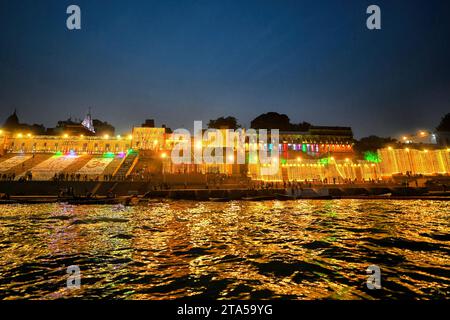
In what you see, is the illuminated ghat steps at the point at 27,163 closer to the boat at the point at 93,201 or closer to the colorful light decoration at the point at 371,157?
the boat at the point at 93,201

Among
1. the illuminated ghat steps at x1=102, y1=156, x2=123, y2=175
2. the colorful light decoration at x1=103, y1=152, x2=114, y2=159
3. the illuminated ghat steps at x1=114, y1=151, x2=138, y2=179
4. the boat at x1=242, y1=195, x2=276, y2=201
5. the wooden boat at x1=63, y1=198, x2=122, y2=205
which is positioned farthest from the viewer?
the colorful light decoration at x1=103, y1=152, x2=114, y2=159

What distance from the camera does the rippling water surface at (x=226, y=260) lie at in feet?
19.8

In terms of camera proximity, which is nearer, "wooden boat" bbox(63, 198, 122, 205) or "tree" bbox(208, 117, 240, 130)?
"wooden boat" bbox(63, 198, 122, 205)

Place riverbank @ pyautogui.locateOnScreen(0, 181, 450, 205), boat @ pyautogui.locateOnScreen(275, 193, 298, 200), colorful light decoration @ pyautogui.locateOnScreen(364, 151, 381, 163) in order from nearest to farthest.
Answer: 1. boat @ pyautogui.locateOnScreen(275, 193, 298, 200)
2. riverbank @ pyautogui.locateOnScreen(0, 181, 450, 205)
3. colorful light decoration @ pyautogui.locateOnScreen(364, 151, 381, 163)

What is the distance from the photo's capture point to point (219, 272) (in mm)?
7305

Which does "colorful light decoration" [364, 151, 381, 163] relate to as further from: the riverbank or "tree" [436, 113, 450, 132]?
"tree" [436, 113, 450, 132]

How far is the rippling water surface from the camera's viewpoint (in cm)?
604

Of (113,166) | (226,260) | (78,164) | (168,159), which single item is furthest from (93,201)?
(168,159)

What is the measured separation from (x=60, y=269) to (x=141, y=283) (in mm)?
3223

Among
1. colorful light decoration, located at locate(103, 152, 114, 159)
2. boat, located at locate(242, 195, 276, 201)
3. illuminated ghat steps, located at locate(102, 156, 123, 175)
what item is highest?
colorful light decoration, located at locate(103, 152, 114, 159)

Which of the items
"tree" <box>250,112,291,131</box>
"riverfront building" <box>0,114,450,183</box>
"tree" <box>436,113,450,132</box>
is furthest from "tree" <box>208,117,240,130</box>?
"tree" <box>436,113,450,132</box>

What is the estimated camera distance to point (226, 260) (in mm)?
8367
